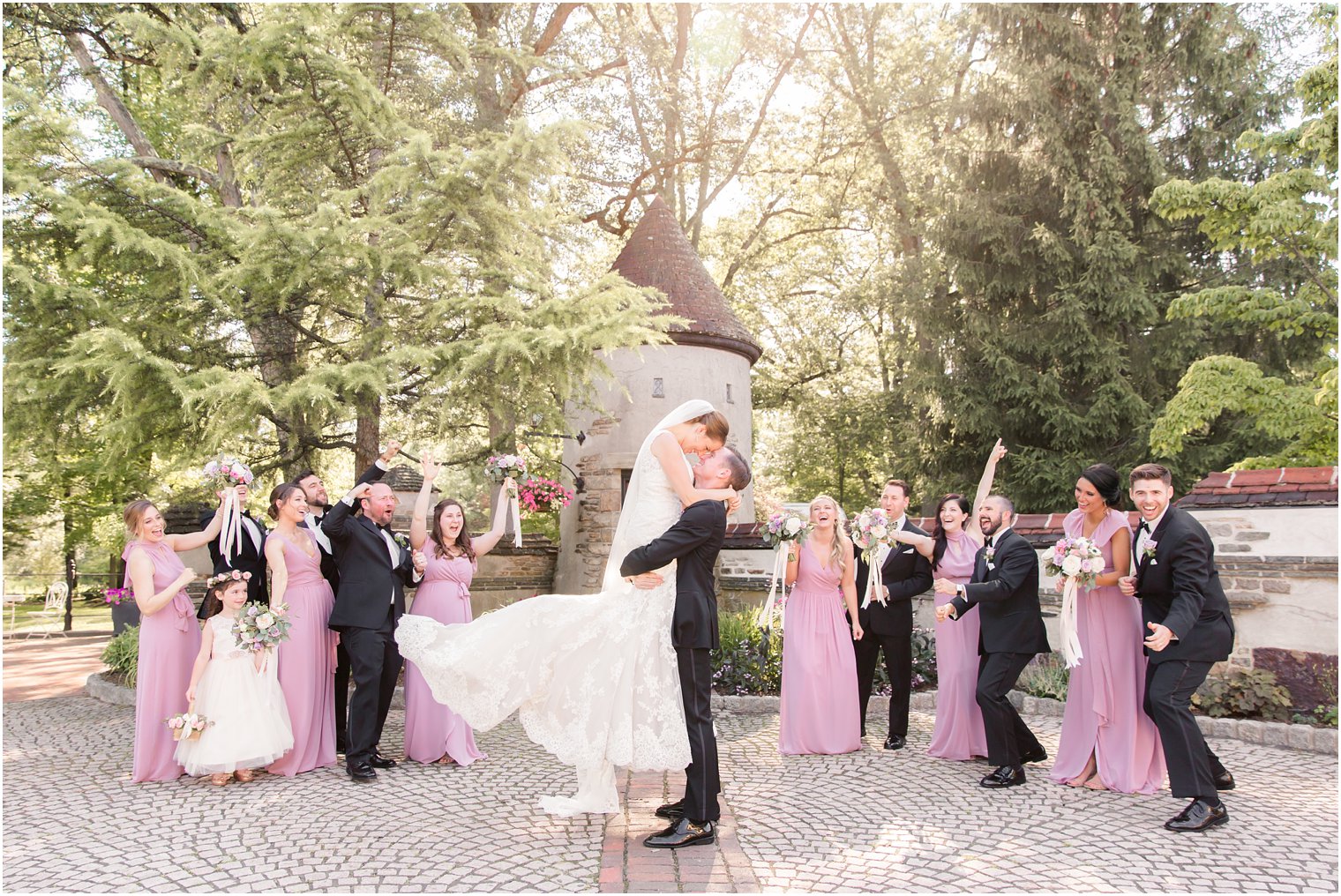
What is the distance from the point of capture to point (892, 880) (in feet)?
13.6

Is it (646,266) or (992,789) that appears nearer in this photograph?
(992,789)

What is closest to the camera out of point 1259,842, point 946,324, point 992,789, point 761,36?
point 1259,842

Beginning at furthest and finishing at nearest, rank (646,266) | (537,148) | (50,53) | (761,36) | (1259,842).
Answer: (761,36) → (646,266) → (50,53) → (537,148) → (1259,842)

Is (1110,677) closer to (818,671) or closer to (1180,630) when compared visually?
(1180,630)

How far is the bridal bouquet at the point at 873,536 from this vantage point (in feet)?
22.6

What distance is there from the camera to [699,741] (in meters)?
4.61

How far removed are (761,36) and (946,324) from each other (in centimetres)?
999

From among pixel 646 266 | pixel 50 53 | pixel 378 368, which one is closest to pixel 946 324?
pixel 646 266

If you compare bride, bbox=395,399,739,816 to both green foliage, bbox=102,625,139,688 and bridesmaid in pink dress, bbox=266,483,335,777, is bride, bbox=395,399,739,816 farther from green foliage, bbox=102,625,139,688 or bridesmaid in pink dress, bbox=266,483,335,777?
green foliage, bbox=102,625,139,688

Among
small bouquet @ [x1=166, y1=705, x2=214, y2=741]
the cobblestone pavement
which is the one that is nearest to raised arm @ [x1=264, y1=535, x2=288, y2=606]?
small bouquet @ [x1=166, y1=705, x2=214, y2=741]

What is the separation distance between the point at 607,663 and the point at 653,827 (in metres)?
0.95

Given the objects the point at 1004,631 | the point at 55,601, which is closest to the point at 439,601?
the point at 1004,631

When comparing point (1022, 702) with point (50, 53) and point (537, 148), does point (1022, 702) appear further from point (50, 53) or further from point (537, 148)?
point (50, 53)

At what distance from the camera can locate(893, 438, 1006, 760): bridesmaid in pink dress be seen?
21.7 ft
